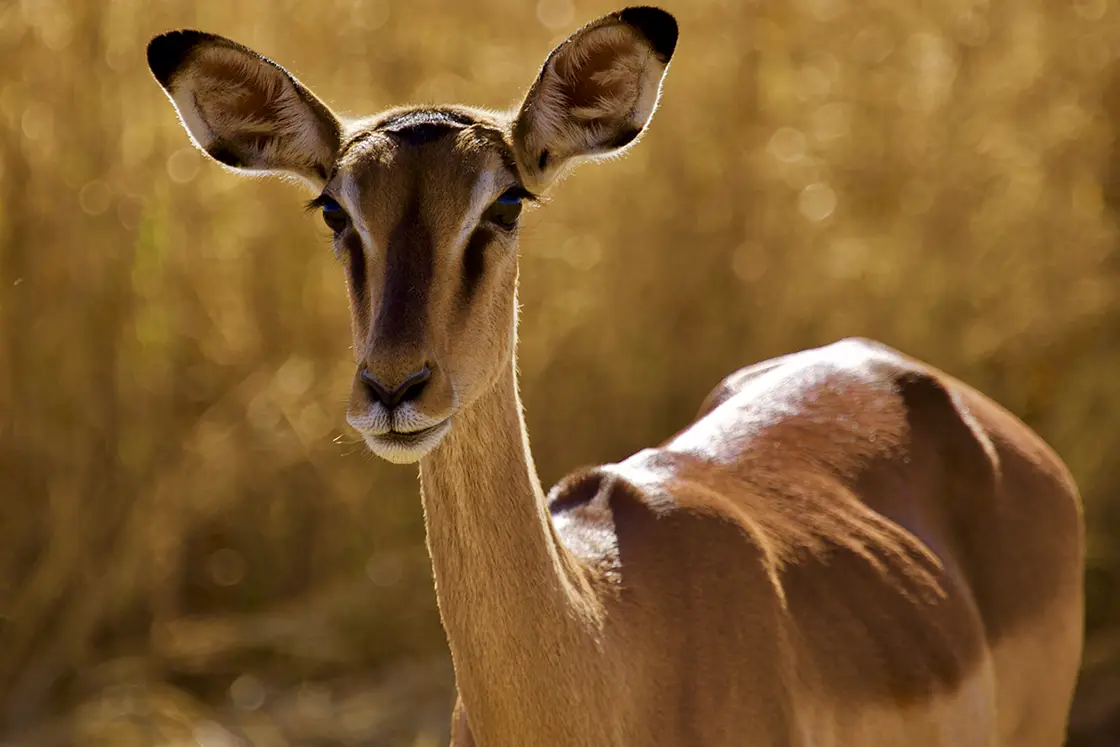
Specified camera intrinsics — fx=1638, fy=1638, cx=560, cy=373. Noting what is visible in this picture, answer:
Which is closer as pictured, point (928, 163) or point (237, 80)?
point (237, 80)

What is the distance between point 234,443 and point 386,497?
729mm

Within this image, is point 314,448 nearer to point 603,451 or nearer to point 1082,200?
point 603,451

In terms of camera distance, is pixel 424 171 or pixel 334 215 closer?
pixel 424 171

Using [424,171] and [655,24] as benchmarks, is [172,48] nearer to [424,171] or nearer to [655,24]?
[424,171]

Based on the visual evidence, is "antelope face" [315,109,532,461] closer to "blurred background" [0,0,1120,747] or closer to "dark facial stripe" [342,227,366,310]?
"dark facial stripe" [342,227,366,310]

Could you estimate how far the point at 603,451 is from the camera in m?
7.23

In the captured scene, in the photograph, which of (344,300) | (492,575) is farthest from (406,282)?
(344,300)

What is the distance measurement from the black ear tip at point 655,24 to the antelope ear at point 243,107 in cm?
72

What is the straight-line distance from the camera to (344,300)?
719cm

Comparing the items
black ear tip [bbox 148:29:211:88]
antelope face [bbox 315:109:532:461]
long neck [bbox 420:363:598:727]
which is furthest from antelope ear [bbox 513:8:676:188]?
black ear tip [bbox 148:29:211:88]

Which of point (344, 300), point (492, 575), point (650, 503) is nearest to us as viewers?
point (492, 575)

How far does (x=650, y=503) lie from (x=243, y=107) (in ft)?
4.47

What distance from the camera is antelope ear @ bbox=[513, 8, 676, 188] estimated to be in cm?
362

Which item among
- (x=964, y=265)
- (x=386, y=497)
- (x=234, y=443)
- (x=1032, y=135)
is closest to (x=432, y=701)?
(x=386, y=497)
